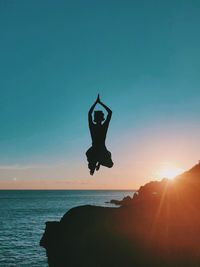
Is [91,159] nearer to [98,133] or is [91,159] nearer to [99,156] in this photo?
[99,156]

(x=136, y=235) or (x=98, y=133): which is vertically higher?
(x=98, y=133)

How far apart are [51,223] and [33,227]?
2238 inches

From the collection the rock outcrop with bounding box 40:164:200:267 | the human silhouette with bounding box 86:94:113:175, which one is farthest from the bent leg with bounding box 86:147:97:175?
the rock outcrop with bounding box 40:164:200:267

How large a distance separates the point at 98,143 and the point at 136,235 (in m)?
6.15

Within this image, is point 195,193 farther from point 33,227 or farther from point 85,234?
point 33,227

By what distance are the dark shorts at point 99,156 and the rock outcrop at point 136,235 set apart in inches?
198

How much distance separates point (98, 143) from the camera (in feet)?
35.0

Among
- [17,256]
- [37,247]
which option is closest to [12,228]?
[37,247]

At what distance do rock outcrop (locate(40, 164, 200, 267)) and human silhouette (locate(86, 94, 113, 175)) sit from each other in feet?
16.2

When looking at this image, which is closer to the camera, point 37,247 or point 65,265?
point 65,265

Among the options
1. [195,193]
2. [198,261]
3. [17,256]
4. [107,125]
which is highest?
[107,125]

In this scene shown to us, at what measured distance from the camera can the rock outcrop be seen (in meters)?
13.4

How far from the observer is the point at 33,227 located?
7706 cm

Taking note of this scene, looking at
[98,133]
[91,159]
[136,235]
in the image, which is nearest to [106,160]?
[91,159]
